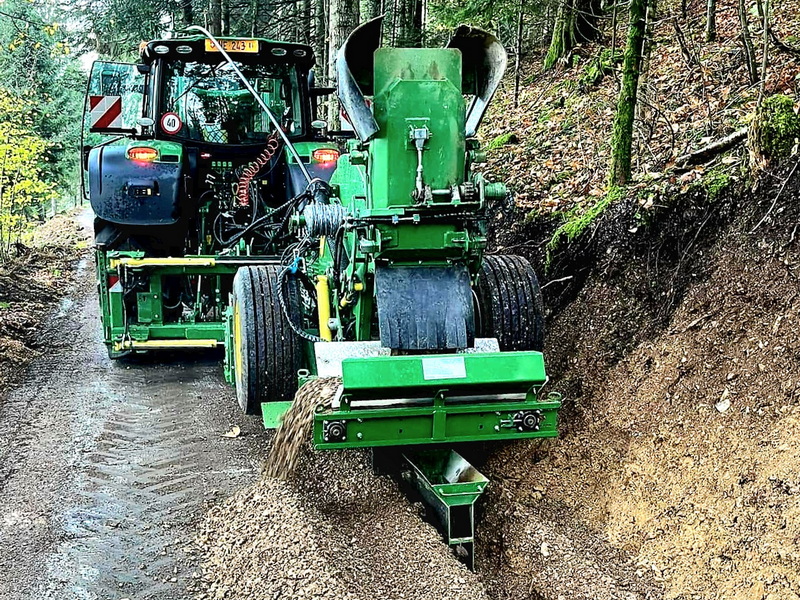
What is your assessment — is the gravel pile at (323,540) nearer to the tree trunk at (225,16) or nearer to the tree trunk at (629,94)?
the tree trunk at (629,94)

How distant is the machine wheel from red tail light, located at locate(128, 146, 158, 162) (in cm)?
265

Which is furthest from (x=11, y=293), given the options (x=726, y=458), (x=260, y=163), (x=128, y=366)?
(x=726, y=458)

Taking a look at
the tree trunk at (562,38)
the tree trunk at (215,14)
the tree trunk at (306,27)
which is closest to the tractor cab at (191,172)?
the tree trunk at (562,38)

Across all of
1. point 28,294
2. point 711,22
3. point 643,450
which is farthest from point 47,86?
point 643,450

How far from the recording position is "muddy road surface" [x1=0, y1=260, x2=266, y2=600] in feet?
13.8

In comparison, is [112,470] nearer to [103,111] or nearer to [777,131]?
[103,111]

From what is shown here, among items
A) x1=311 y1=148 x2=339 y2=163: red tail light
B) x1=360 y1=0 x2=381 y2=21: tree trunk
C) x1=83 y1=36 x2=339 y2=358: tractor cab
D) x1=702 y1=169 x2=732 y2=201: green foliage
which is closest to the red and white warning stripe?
x1=83 y1=36 x2=339 y2=358: tractor cab

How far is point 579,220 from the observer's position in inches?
270

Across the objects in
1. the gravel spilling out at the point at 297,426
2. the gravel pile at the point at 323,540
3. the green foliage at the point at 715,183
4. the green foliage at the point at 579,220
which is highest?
the green foliage at the point at 715,183

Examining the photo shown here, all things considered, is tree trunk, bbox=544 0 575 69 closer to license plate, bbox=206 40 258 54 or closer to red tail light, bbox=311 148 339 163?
license plate, bbox=206 40 258 54

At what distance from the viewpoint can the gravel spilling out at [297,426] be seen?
4.56 meters

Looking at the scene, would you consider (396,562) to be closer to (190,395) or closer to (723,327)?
(723,327)

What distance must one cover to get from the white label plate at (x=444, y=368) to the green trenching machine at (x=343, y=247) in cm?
1

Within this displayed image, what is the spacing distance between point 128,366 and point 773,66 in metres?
6.36
